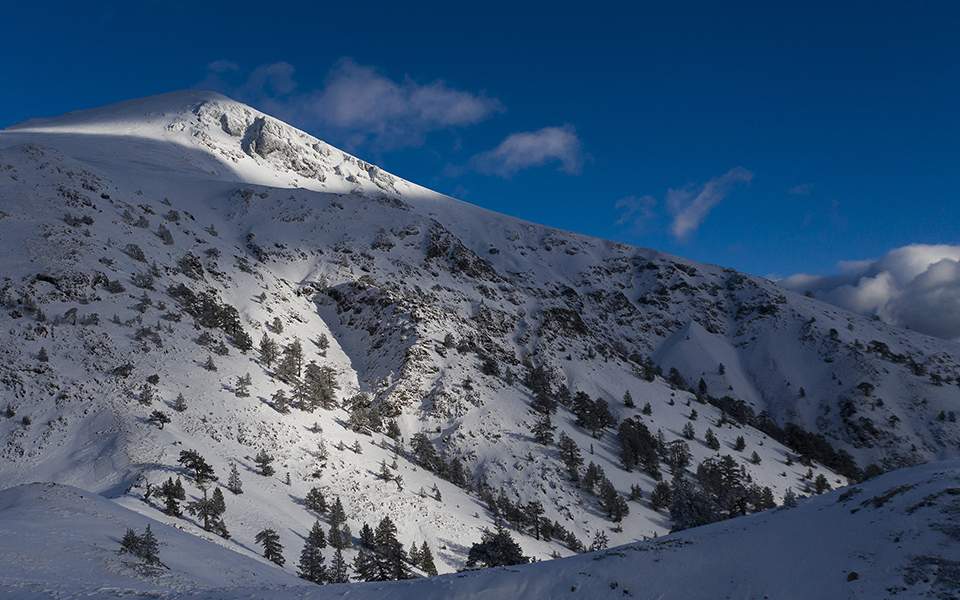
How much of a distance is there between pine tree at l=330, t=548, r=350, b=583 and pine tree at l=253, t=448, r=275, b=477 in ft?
30.1

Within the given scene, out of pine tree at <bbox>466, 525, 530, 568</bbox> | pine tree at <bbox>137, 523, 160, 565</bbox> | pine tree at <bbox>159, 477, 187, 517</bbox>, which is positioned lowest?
pine tree at <bbox>466, 525, 530, 568</bbox>

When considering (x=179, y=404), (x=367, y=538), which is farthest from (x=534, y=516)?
(x=179, y=404)

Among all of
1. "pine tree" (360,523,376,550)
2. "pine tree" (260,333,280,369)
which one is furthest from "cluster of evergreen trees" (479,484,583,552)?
"pine tree" (260,333,280,369)

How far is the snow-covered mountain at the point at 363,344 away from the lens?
32500mm

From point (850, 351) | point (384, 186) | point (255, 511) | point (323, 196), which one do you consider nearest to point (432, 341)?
point (255, 511)

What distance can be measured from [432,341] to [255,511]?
3403 cm

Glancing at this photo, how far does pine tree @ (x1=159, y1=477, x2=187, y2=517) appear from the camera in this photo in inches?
924

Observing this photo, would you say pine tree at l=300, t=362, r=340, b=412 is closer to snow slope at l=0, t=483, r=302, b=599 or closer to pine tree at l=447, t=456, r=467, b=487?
pine tree at l=447, t=456, r=467, b=487

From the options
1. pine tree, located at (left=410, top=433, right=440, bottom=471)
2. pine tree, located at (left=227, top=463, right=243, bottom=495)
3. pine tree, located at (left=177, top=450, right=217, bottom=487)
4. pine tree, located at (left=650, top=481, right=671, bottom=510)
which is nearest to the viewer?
pine tree, located at (left=177, top=450, right=217, bottom=487)

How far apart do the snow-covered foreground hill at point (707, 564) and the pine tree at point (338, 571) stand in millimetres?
7994

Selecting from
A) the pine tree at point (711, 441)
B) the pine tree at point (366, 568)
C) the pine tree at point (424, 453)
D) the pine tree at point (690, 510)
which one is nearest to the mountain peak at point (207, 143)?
the pine tree at point (424, 453)

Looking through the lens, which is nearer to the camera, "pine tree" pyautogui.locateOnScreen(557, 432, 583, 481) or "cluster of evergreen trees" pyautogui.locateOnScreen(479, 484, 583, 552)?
"cluster of evergreen trees" pyautogui.locateOnScreen(479, 484, 583, 552)

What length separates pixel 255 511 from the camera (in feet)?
90.6

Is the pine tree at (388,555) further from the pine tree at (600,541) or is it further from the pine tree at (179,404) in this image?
the pine tree at (600,541)
